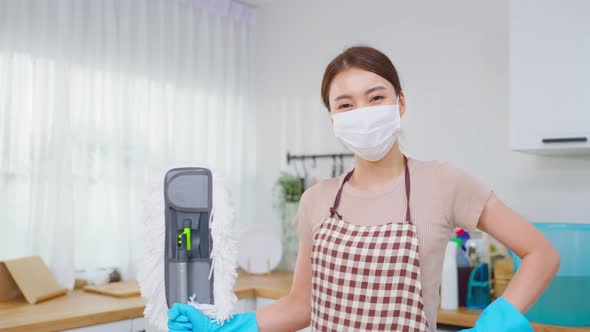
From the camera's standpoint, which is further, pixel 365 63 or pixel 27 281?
pixel 27 281

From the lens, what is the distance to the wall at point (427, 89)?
2500 mm

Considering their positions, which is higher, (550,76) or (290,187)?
(550,76)

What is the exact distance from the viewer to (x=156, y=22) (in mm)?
3041

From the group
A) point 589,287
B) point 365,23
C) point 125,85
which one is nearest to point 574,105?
point 589,287

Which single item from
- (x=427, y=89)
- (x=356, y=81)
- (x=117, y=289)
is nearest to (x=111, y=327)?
(x=117, y=289)

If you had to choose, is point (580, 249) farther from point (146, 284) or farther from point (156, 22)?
point (156, 22)

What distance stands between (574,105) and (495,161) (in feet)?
1.81

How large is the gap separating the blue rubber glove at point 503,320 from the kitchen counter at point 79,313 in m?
0.93

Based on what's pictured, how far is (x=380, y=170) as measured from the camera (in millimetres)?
1367

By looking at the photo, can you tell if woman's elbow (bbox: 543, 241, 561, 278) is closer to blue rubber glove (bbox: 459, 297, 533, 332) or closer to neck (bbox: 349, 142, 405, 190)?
blue rubber glove (bbox: 459, 297, 533, 332)

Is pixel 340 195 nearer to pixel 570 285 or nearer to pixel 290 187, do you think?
pixel 570 285

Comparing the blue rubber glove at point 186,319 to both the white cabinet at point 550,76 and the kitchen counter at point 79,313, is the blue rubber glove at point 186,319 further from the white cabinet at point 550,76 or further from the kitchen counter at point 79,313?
the white cabinet at point 550,76

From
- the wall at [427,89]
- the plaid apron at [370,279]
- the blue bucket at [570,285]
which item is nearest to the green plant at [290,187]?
the wall at [427,89]

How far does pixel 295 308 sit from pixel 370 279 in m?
0.24
